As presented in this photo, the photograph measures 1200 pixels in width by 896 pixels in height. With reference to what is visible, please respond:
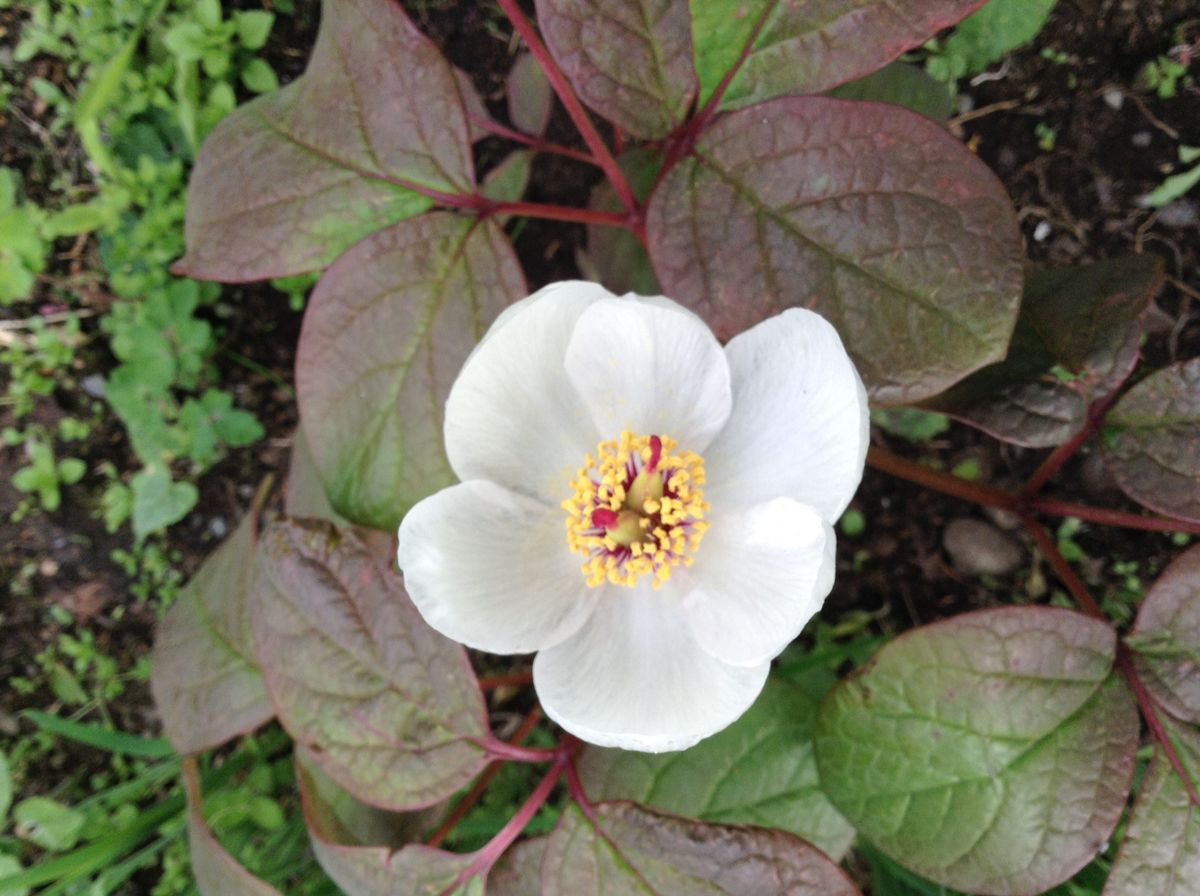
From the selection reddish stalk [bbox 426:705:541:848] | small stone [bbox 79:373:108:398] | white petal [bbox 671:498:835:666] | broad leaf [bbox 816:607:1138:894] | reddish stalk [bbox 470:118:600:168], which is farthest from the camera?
small stone [bbox 79:373:108:398]

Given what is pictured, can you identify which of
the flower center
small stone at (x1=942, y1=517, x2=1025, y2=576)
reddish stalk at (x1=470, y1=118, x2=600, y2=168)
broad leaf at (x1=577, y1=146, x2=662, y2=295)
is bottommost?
small stone at (x1=942, y1=517, x2=1025, y2=576)

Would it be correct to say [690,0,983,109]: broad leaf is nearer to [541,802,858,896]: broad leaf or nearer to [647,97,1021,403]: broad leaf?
[647,97,1021,403]: broad leaf

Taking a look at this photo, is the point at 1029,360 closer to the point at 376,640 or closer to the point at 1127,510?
the point at 1127,510

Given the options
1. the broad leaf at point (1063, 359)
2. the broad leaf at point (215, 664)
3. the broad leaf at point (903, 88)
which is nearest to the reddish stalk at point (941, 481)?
the broad leaf at point (1063, 359)

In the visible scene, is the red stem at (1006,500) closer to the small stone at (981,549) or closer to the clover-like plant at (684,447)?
the clover-like plant at (684,447)

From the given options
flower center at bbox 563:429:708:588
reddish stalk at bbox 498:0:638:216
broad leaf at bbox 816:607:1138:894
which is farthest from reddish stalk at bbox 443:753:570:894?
reddish stalk at bbox 498:0:638:216
